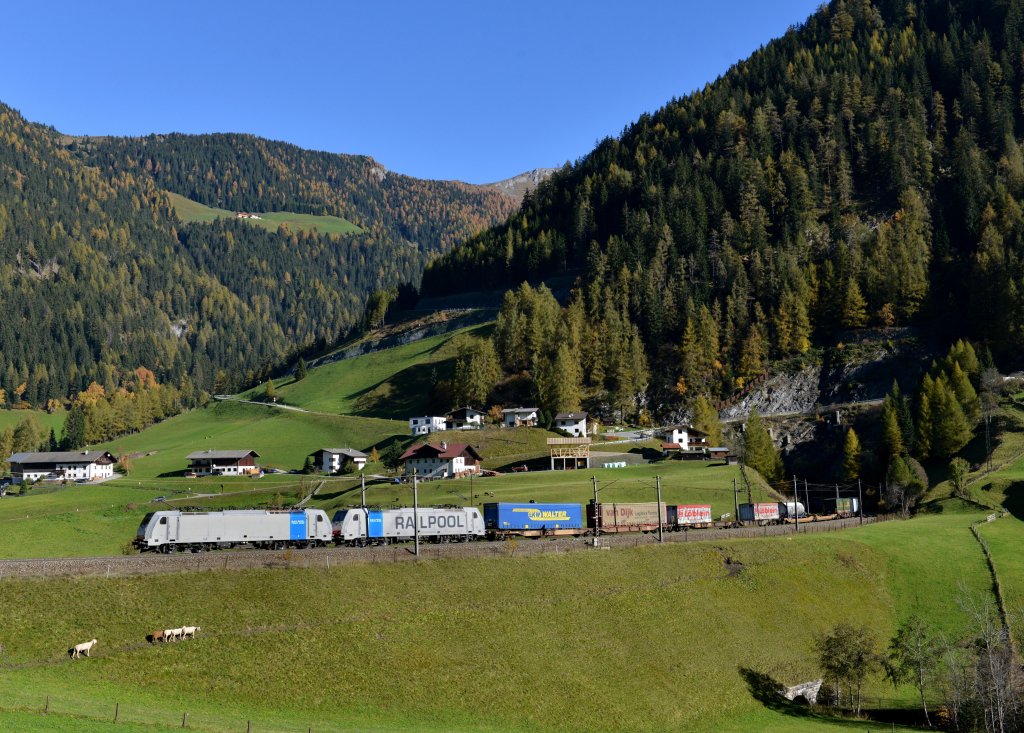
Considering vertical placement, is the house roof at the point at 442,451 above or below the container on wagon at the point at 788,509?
above

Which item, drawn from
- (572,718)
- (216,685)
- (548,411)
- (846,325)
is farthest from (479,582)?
(846,325)

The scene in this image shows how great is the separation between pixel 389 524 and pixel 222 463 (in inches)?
3328

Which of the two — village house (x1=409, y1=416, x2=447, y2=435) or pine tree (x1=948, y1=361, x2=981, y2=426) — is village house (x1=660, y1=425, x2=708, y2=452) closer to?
pine tree (x1=948, y1=361, x2=981, y2=426)

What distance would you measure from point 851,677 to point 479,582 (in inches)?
981

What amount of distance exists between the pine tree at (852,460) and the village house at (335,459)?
250 ft

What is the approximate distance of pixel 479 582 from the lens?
5619 centimetres

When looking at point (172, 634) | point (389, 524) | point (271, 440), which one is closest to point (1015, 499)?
point (389, 524)

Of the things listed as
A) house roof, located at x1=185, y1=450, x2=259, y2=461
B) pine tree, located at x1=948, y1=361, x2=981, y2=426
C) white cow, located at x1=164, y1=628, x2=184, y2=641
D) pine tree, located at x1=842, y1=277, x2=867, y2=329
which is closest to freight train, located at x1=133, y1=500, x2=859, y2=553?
white cow, located at x1=164, y1=628, x2=184, y2=641

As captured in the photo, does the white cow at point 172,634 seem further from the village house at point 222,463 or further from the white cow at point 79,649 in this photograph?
the village house at point 222,463

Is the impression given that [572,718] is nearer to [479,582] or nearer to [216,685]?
[479,582]

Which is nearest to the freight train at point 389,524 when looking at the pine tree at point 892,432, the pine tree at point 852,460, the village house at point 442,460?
the village house at point 442,460

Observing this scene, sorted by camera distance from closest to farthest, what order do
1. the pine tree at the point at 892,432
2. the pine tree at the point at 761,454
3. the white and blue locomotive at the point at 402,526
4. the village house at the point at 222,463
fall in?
the white and blue locomotive at the point at 402,526 < the pine tree at the point at 892,432 < the pine tree at the point at 761,454 < the village house at the point at 222,463

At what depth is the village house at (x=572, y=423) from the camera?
148m

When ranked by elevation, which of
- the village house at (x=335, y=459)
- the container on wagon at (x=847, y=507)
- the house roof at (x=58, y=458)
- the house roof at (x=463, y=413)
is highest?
the house roof at (x=463, y=413)
